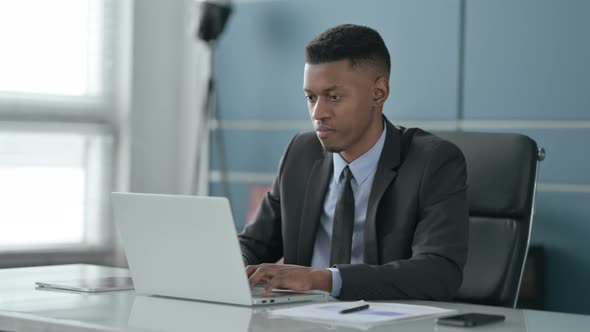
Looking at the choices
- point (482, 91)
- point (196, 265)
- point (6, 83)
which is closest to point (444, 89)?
point (482, 91)

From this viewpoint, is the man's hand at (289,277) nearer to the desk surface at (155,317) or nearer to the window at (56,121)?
the desk surface at (155,317)

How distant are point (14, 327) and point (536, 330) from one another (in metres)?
0.89

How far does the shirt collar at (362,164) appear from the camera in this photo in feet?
7.96

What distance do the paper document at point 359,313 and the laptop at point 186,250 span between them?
12 cm

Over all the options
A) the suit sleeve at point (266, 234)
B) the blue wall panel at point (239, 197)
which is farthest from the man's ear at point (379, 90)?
the blue wall panel at point (239, 197)

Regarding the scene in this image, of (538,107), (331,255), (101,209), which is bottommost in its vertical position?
(101,209)

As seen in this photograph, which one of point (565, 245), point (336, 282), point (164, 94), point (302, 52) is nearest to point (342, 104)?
point (336, 282)

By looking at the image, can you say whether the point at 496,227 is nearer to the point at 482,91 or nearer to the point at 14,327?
the point at 14,327

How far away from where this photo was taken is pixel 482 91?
384 centimetres

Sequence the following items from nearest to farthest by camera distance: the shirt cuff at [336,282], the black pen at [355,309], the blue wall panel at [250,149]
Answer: the black pen at [355,309] → the shirt cuff at [336,282] → the blue wall panel at [250,149]

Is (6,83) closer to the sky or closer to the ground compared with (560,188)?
closer to the sky

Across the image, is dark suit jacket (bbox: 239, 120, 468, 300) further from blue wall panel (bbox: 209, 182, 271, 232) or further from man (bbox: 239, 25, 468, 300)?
blue wall panel (bbox: 209, 182, 271, 232)

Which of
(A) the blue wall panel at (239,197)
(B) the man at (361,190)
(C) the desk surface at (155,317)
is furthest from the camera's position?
(A) the blue wall panel at (239,197)

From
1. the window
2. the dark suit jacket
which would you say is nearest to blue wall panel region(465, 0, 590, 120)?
the dark suit jacket
